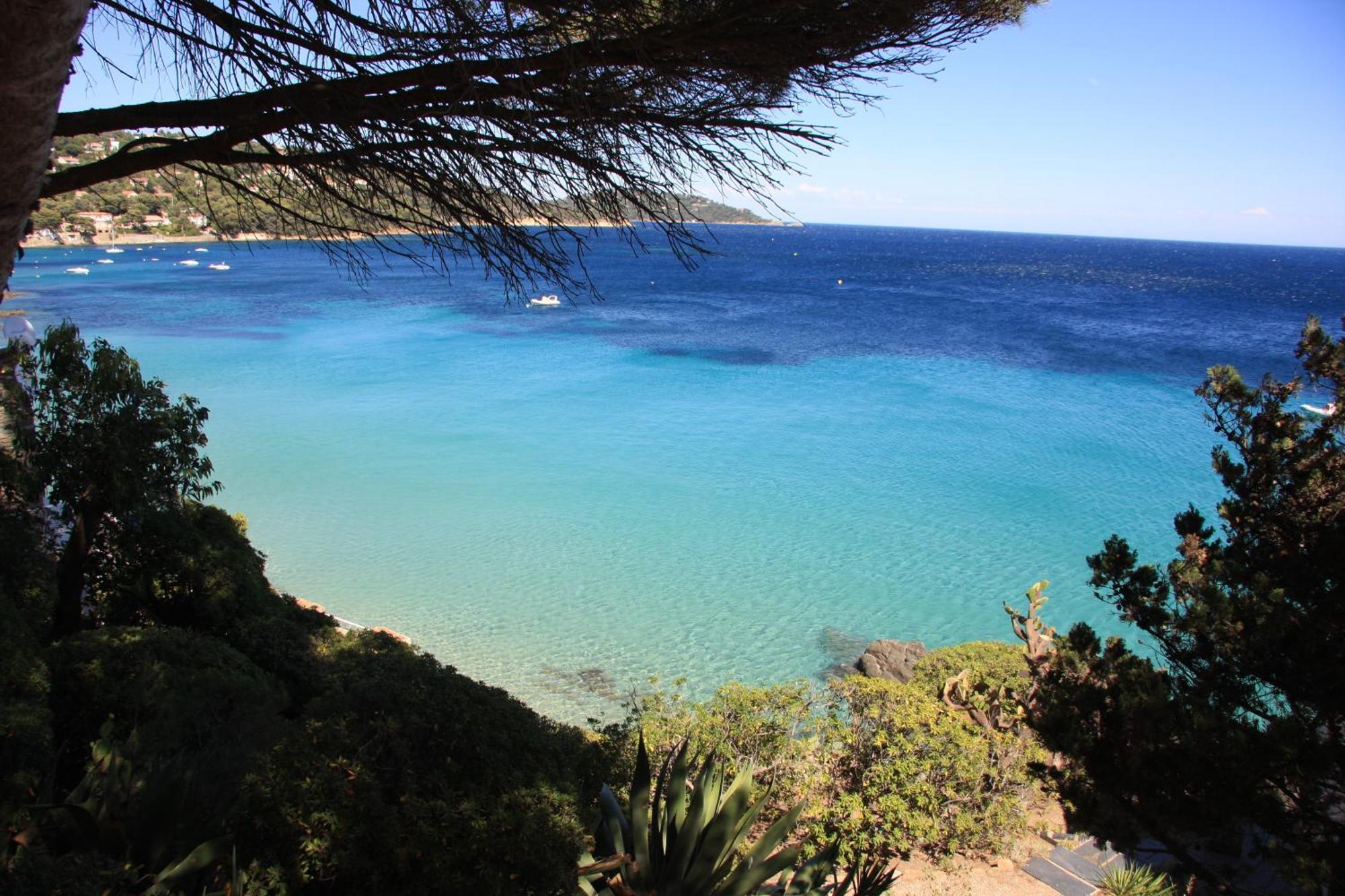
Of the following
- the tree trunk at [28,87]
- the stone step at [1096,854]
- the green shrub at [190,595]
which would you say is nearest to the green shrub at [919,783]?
the stone step at [1096,854]

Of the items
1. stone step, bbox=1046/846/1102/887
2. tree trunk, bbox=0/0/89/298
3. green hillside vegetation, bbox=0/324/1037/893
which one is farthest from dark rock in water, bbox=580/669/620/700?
tree trunk, bbox=0/0/89/298

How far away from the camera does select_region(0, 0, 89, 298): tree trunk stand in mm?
1665

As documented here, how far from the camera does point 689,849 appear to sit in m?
3.44

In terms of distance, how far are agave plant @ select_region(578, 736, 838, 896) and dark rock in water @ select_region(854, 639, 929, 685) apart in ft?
17.1

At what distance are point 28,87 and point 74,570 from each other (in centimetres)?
478

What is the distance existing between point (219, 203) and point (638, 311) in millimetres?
35624

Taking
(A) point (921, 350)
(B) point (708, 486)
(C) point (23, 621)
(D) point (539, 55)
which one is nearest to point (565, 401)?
(B) point (708, 486)

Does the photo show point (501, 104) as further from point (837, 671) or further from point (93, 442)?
point (837, 671)

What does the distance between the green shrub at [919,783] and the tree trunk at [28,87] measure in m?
5.12

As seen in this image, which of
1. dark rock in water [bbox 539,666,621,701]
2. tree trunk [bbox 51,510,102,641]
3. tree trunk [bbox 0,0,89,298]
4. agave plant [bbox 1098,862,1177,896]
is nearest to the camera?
tree trunk [bbox 0,0,89,298]

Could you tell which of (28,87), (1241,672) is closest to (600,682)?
(1241,672)

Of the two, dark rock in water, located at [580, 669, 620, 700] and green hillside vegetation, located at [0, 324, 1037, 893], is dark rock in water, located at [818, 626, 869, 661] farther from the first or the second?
dark rock in water, located at [580, 669, 620, 700]

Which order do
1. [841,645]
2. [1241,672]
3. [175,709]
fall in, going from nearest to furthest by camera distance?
[1241,672]
[175,709]
[841,645]

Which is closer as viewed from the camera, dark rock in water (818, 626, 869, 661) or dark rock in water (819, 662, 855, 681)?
dark rock in water (819, 662, 855, 681)
